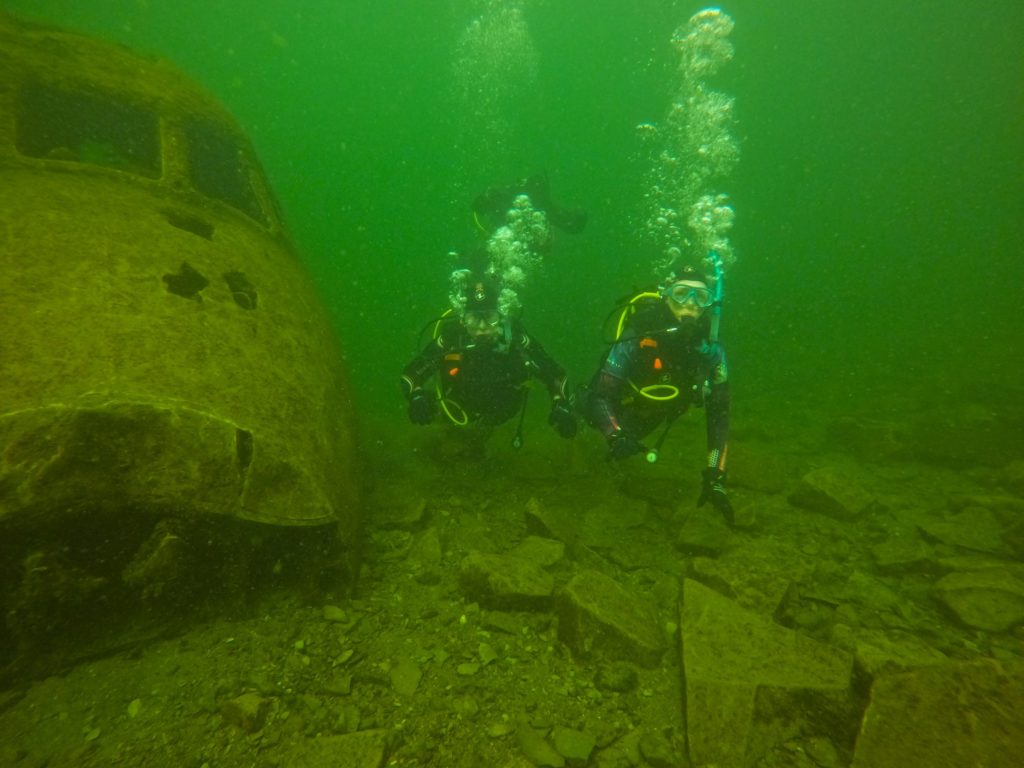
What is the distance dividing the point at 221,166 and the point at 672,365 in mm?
4723

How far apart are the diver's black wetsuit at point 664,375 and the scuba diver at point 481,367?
0.45 metres

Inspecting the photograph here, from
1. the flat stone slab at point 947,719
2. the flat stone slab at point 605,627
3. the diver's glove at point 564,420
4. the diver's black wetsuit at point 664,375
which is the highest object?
the diver's black wetsuit at point 664,375

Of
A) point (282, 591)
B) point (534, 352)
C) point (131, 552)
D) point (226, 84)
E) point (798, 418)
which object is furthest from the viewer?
point (226, 84)

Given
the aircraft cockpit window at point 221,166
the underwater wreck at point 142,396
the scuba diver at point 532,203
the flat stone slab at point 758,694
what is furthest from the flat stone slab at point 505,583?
the scuba diver at point 532,203

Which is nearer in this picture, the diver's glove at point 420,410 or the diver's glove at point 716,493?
the diver's glove at point 716,493

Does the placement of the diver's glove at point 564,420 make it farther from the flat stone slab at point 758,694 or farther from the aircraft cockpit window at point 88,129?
Answer: the aircraft cockpit window at point 88,129

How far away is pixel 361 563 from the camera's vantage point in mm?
3422

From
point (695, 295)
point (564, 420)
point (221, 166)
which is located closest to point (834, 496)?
point (695, 295)

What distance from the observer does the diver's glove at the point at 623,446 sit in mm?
4301

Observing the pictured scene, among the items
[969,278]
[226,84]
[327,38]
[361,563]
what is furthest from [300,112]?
[361,563]

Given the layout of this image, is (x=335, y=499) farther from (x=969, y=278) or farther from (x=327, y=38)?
(x=327, y=38)

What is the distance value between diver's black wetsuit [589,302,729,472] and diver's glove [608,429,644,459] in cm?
18

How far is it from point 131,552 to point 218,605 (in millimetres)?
621

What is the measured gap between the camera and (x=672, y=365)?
4945mm
